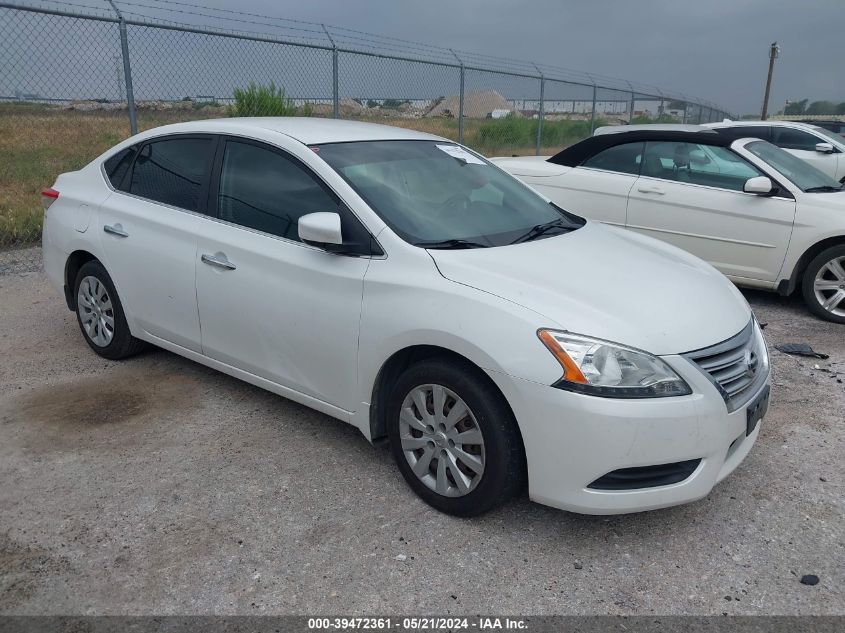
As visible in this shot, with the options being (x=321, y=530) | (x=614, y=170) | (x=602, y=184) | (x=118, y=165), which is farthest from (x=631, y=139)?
(x=321, y=530)

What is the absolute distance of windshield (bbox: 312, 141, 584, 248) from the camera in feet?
11.2

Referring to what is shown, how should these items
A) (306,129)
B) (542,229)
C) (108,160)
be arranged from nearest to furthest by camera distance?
(542,229)
(306,129)
(108,160)

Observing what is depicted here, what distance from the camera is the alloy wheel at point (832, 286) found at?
6.03 meters

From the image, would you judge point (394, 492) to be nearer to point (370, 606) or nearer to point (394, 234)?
point (370, 606)

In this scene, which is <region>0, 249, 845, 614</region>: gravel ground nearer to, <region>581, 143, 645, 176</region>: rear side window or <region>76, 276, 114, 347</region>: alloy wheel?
<region>76, 276, 114, 347</region>: alloy wheel

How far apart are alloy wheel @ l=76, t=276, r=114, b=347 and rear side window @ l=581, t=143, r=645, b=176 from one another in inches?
192

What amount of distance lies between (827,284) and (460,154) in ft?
12.4

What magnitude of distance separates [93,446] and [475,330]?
219 centimetres

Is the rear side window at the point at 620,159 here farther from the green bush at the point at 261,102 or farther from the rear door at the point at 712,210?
the green bush at the point at 261,102

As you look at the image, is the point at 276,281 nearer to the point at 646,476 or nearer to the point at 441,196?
the point at 441,196

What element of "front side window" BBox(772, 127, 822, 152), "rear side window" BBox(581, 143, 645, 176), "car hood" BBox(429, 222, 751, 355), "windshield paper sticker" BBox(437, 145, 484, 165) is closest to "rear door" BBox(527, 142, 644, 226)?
"rear side window" BBox(581, 143, 645, 176)

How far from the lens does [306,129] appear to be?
397 cm

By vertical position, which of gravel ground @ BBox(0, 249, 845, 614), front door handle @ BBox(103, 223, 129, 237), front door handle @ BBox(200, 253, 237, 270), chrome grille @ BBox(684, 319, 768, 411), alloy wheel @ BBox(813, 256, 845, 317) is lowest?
gravel ground @ BBox(0, 249, 845, 614)

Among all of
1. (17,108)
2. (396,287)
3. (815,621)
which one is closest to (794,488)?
(815,621)
